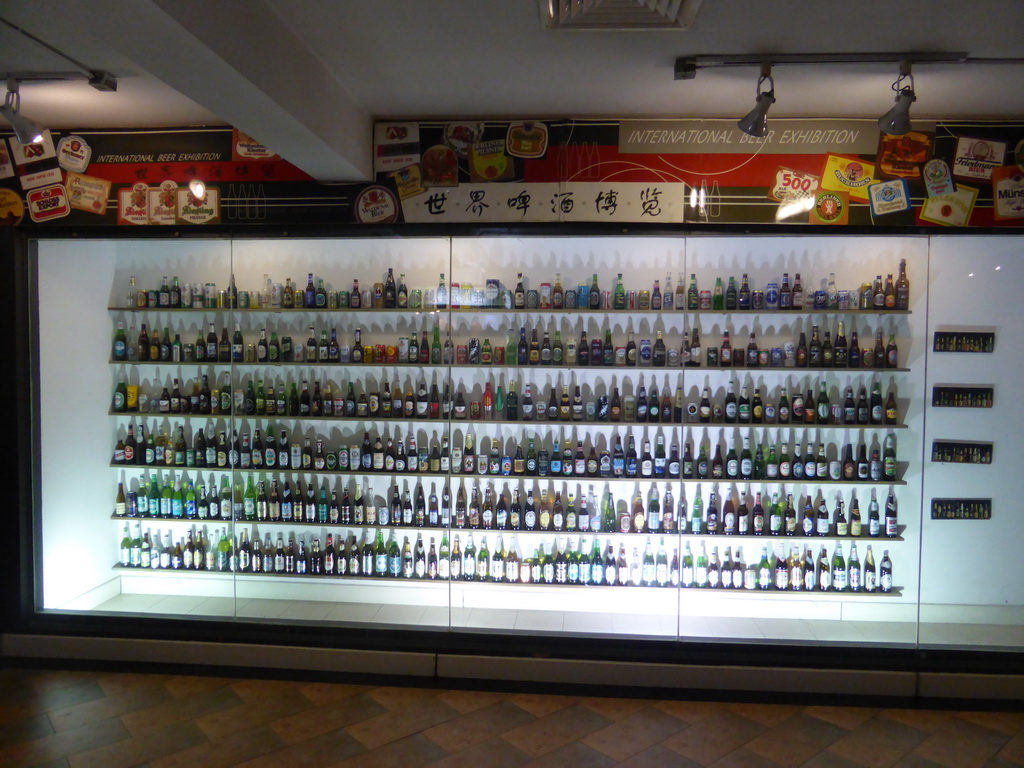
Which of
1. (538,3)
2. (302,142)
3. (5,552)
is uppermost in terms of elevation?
(538,3)

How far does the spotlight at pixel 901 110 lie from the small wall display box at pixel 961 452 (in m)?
1.87

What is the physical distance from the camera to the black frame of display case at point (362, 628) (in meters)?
3.44

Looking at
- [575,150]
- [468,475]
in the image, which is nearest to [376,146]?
[575,150]

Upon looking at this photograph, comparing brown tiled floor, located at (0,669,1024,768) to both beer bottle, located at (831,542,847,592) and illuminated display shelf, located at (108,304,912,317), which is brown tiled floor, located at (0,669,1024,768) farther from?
illuminated display shelf, located at (108,304,912,317)

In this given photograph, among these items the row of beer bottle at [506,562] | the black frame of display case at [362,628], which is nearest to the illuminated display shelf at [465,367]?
the black frame of display case at [362,628]

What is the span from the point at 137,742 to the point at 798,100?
459cm

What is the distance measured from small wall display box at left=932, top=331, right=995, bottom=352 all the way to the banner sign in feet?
2.04

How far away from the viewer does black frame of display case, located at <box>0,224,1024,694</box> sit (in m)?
3.44

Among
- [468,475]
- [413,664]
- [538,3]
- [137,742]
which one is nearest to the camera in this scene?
[538,3]

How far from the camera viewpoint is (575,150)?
3.56m

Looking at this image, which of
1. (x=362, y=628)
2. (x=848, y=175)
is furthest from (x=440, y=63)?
(x=362, y=628)

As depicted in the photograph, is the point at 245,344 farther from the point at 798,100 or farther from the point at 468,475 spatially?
the point at 798,100

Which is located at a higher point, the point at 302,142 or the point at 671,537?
the point at 302,142

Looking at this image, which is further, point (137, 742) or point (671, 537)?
point (671, 537)
